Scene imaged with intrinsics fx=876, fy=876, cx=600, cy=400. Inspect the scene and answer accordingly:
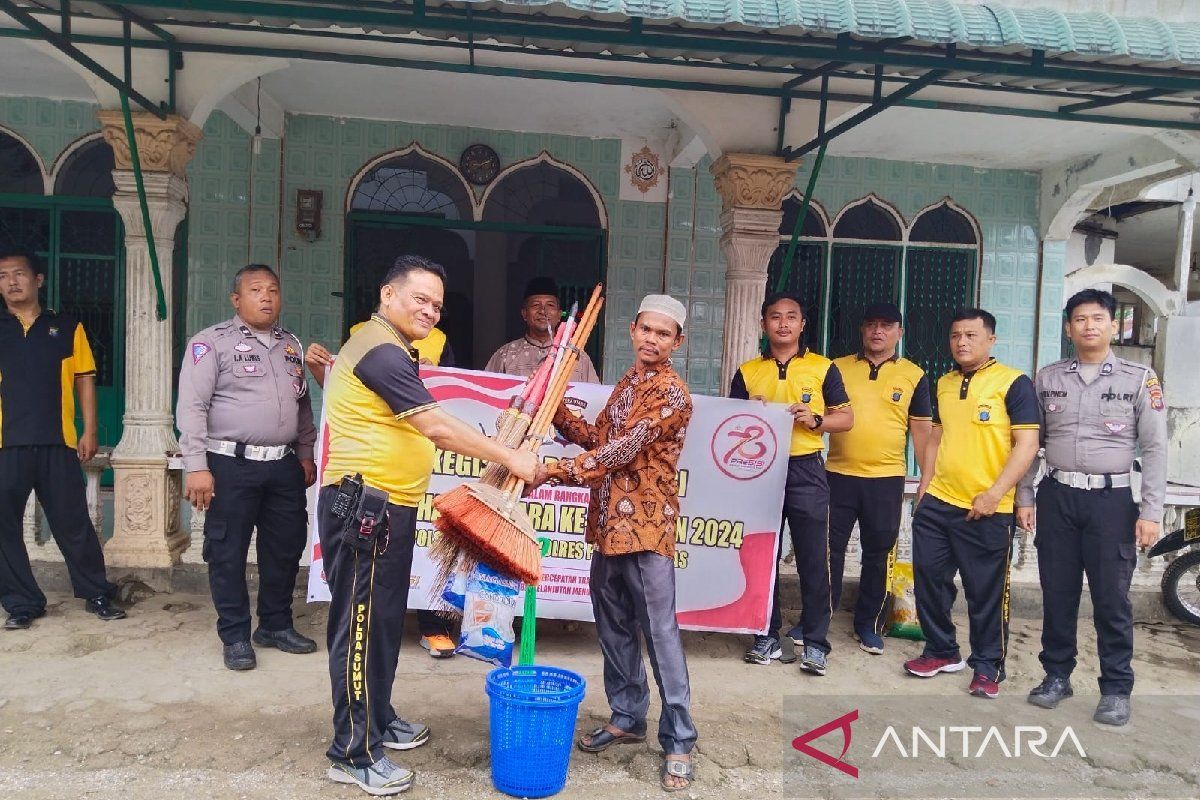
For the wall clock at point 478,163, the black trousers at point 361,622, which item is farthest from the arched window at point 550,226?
the black trousers at point 361,622

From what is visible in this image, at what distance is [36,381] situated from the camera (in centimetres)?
475

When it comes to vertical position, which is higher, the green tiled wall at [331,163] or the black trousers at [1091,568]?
the green tiled wall at [331,163]

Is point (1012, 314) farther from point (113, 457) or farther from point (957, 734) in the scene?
point (113, 457)

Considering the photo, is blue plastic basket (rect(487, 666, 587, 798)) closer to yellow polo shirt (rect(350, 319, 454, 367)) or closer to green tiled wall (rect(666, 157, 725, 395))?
yellow polo shirt (rect(350, 319, 454, 367))

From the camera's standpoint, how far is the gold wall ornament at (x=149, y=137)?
5277 mm

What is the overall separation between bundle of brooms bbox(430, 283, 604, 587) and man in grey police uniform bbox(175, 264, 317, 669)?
60.1 inches

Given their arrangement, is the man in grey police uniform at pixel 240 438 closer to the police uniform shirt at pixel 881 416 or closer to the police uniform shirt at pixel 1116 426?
the police uniform shirt at pixel 881 416

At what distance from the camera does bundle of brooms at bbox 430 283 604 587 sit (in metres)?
2.99

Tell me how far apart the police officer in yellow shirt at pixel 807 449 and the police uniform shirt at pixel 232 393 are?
2.54m

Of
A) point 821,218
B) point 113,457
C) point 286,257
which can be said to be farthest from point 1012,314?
point 113,457

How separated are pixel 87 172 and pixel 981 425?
22.9 ft

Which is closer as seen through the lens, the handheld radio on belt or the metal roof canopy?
the handheld radio on belt

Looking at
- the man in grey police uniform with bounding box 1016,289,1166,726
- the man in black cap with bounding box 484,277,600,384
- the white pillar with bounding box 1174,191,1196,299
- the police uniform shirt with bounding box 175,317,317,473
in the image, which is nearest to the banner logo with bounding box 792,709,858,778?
the man in grey police uniform with bounding box 1016,289,1166,726

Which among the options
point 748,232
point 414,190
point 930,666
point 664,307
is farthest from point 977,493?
point 414,190
